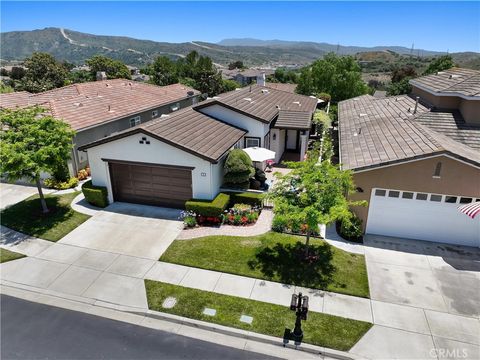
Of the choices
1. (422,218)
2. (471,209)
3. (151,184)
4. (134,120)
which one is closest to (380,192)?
(422,218)

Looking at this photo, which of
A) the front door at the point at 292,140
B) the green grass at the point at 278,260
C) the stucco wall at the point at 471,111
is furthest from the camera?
the front door at the point at 292,140

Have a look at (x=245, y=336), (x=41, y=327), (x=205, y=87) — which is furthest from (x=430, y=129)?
(x=205, y=87)

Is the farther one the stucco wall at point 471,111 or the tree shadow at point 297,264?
the stucco wall at point 471,111

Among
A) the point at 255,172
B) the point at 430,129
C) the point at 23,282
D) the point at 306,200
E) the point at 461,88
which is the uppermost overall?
the point at 461,88


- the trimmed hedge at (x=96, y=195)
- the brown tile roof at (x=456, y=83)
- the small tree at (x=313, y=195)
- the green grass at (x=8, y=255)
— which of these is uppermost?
the brown tile roof at (x=456, y=83)

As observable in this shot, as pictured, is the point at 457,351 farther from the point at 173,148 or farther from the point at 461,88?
the point at 461,88

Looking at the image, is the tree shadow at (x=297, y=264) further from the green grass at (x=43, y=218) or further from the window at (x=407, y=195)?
the green grass at (x=43, y=218)

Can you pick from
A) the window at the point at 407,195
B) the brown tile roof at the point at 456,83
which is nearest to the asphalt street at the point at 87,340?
the window at the point at 407,195
